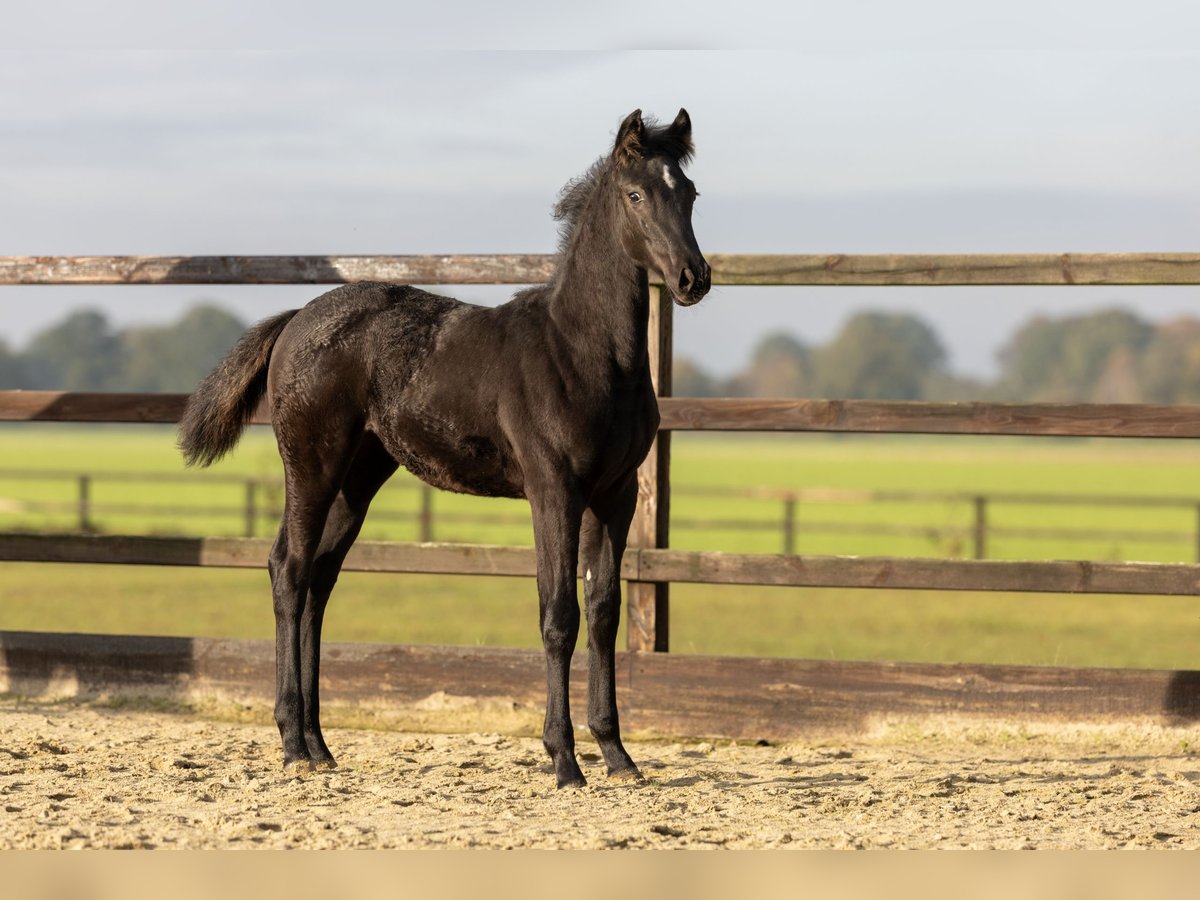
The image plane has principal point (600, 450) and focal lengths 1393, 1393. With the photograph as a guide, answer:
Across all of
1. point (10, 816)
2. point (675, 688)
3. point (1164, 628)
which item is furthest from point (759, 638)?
point (10, 816)

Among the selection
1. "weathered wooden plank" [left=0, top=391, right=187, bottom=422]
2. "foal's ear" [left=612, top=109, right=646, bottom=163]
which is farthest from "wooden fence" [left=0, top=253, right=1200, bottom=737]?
"foal's ear" [left=612, top=109, right=646, bottom=163]

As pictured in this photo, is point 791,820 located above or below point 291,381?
below

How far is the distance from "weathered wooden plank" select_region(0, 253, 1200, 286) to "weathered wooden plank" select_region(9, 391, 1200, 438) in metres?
0.54

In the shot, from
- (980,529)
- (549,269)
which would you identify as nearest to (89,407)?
(549,269)

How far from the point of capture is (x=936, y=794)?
4.89m

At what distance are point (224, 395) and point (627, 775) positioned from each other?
234 centimetres

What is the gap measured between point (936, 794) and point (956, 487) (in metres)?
56.0

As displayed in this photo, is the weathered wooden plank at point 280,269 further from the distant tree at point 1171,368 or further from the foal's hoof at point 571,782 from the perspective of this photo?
the distant tree at point 1171,368

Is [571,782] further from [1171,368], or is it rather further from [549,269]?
[1171,368]

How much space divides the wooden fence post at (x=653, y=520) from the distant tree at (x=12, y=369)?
477 feet

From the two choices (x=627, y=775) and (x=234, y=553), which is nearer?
(x=627, y=775)

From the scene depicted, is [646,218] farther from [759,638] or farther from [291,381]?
[759,638]

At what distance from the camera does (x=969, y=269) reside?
6047 millimetres

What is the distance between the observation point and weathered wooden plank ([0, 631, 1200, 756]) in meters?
6.03
